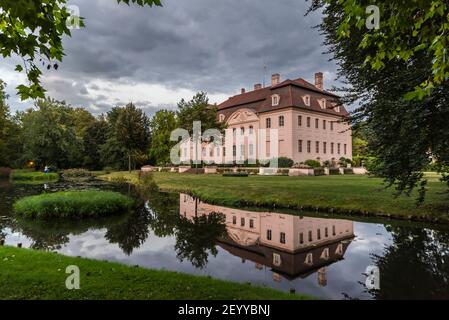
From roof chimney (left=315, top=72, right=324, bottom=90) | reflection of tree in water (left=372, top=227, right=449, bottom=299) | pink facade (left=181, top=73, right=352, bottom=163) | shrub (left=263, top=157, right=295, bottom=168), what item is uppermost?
roof chimney (left=315, top=72, right=324, bottom=90)

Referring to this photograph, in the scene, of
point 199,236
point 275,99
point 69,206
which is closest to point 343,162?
point 275,99

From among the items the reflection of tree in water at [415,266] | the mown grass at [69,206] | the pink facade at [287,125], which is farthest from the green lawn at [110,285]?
the pink facade at [287,125]

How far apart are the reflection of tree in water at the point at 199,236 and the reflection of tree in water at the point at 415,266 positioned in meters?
Answer: 3.79

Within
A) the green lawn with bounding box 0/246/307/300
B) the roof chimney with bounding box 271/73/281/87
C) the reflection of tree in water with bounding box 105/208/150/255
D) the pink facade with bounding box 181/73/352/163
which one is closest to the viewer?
the green lawn with bounding box 0/246/307/300

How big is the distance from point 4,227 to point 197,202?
8864mm

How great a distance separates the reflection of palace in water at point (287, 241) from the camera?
6580 mm

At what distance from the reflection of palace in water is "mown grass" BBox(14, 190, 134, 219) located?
10.8ft

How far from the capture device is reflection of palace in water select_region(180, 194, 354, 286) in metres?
6.58

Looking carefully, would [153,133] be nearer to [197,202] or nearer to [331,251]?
[197,202]

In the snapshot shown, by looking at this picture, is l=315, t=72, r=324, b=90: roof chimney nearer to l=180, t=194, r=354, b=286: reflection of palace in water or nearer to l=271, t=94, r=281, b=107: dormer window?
l=271, t=94, r=281, b=107: dormer window

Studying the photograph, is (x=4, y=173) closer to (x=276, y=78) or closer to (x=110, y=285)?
(x=276, y=78)

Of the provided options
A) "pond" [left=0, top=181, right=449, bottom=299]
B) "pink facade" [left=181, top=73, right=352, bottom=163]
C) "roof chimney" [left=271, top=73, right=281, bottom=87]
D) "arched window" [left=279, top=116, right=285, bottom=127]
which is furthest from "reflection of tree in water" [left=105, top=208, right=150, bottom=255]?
"roof chimney" [left=271, top=73, right=281, bottom=87]

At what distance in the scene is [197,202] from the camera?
54.3 ft
